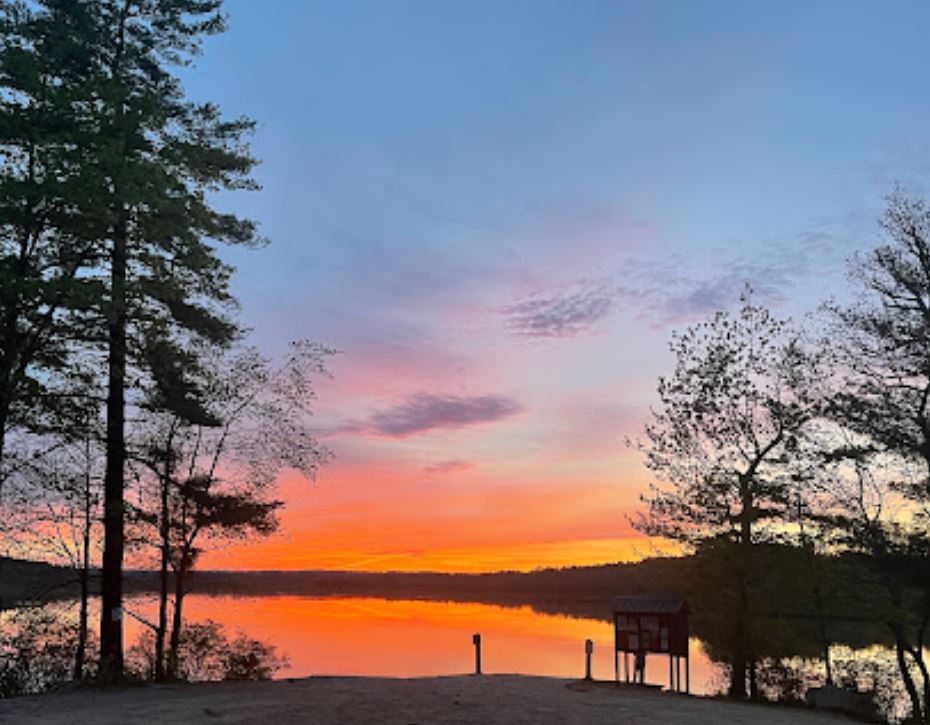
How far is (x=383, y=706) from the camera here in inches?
638

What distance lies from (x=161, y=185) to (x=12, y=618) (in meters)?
14.2

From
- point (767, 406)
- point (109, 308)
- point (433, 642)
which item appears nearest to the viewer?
point (109, 308)

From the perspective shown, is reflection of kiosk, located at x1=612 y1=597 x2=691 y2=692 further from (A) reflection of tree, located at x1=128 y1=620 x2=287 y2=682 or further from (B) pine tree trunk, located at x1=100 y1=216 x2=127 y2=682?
(B) pine tree trunk, located at x1=100 y1=216 x2=127 y2=682

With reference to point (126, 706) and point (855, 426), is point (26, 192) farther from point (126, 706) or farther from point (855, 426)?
point (855, 426)

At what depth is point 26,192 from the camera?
17344 mm

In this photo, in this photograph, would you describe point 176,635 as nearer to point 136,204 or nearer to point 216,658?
point 216,658

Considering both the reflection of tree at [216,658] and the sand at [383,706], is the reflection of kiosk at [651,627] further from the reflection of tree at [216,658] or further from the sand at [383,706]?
the reflection of tree at [216,658]

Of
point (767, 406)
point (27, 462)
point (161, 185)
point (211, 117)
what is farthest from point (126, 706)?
point (767, 406)

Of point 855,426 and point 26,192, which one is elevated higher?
point 26,192

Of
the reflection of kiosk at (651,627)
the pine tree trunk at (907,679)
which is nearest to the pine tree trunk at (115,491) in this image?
the reflection of kiosk at (651,627)

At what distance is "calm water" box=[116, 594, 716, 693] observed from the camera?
151 feet

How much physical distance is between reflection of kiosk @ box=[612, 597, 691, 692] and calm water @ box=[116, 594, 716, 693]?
1473 cm

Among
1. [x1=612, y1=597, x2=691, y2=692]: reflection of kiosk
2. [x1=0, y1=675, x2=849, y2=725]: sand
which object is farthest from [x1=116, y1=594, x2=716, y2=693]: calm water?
[x1=0, y1=675, x2=849, y2=725]: sand

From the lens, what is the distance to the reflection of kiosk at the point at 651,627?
2388cm
